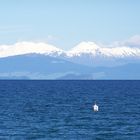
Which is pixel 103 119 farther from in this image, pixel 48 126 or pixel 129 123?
pixel 48 126

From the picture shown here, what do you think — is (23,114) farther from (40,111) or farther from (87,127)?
(87,127)

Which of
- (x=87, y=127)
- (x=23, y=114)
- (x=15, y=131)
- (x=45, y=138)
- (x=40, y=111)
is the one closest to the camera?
(x=45, y=138)

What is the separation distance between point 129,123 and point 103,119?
21.3 feet

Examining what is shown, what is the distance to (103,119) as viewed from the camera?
83875 mm

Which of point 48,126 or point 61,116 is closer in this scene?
point 48,126

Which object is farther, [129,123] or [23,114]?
[23,114]

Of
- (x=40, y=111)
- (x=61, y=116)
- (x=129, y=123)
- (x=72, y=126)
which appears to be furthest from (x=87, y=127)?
(x=40, y=111)

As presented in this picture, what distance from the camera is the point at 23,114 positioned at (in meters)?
89.6

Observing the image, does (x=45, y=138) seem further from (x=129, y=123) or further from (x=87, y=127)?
(x=129, y=123)

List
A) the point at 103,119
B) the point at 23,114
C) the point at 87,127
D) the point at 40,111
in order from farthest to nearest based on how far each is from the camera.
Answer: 1. the point at 40,111
2. the point at 23,114
3. the point at 103,119
4. the point at 87,127

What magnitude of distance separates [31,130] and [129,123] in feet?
46.6

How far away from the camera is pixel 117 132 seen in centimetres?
6956

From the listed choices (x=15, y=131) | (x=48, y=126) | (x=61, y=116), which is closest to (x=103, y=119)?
(x=61, y=116)

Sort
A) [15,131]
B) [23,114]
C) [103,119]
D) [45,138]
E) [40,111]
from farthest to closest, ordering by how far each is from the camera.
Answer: [40,111] < [23,114] < [103,119] < [15,131] < [45,138]
